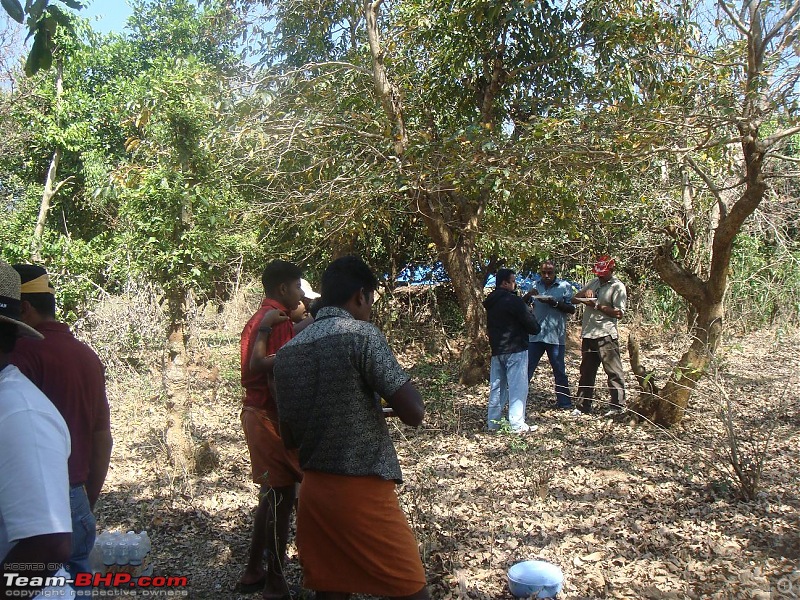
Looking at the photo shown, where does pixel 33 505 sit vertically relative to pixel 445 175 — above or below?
below

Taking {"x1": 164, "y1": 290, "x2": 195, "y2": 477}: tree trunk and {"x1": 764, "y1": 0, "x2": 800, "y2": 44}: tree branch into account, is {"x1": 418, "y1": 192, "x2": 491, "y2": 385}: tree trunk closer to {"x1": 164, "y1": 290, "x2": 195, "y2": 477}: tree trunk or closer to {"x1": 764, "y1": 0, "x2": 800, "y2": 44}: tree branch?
{"x1": 164, "y1": 290, "x2": 195, "y2": 477}: tree trunk

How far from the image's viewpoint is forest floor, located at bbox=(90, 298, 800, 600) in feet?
13.4

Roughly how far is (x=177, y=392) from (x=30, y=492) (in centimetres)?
443

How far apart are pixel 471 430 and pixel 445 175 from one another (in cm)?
273

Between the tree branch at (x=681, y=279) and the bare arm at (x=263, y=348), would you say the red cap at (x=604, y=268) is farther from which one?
the bare arm at (x=263, y=348)

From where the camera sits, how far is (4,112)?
1303cm

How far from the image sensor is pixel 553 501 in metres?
5.28

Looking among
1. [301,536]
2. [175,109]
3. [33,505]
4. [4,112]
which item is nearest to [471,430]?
[175,109]

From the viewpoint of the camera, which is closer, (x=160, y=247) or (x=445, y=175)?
(x=160, y=247)

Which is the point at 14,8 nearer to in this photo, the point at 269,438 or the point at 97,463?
the point at 97,463

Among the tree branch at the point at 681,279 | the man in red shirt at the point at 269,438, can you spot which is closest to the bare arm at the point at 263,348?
the man in red shirt at the point at 269,438

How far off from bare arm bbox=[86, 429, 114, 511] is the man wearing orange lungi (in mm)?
800

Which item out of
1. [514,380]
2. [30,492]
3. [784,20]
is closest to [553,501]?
[514,380]

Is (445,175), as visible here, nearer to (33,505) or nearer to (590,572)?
(590,572)
